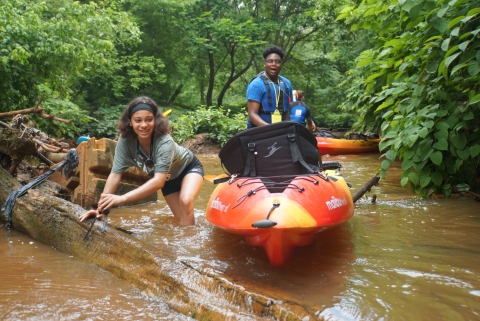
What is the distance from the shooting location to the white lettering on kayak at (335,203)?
127 inches

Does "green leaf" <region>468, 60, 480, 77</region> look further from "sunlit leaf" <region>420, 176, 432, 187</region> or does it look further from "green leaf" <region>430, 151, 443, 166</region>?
"sunlit leaf" <region>420, 176, 432, 187</region>

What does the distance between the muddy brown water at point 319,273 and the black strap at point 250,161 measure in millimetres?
635

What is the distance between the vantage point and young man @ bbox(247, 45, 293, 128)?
480 centimetres

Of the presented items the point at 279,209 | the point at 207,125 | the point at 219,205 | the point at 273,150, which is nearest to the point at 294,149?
the point at 273,150

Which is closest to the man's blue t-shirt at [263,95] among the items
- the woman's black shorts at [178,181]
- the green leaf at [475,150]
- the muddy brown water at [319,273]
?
the woman's black shorts at [178,181]

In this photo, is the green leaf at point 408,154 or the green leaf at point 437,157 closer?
the green leaf at point 437,157

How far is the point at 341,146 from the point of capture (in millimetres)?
13234

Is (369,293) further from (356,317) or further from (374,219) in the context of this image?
(374,219)

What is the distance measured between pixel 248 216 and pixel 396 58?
3298 mm

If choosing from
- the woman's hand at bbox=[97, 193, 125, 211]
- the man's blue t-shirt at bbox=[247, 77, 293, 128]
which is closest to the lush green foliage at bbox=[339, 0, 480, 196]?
the man's blue t-shirt at bbox=[247, 77, 293, 128]

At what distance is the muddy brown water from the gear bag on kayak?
68 centimetres

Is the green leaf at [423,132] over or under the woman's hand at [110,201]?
over

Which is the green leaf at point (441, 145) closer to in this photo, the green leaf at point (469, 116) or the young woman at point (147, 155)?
the green leaf at point (469, 116)

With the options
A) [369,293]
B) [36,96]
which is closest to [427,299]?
[369,293]
